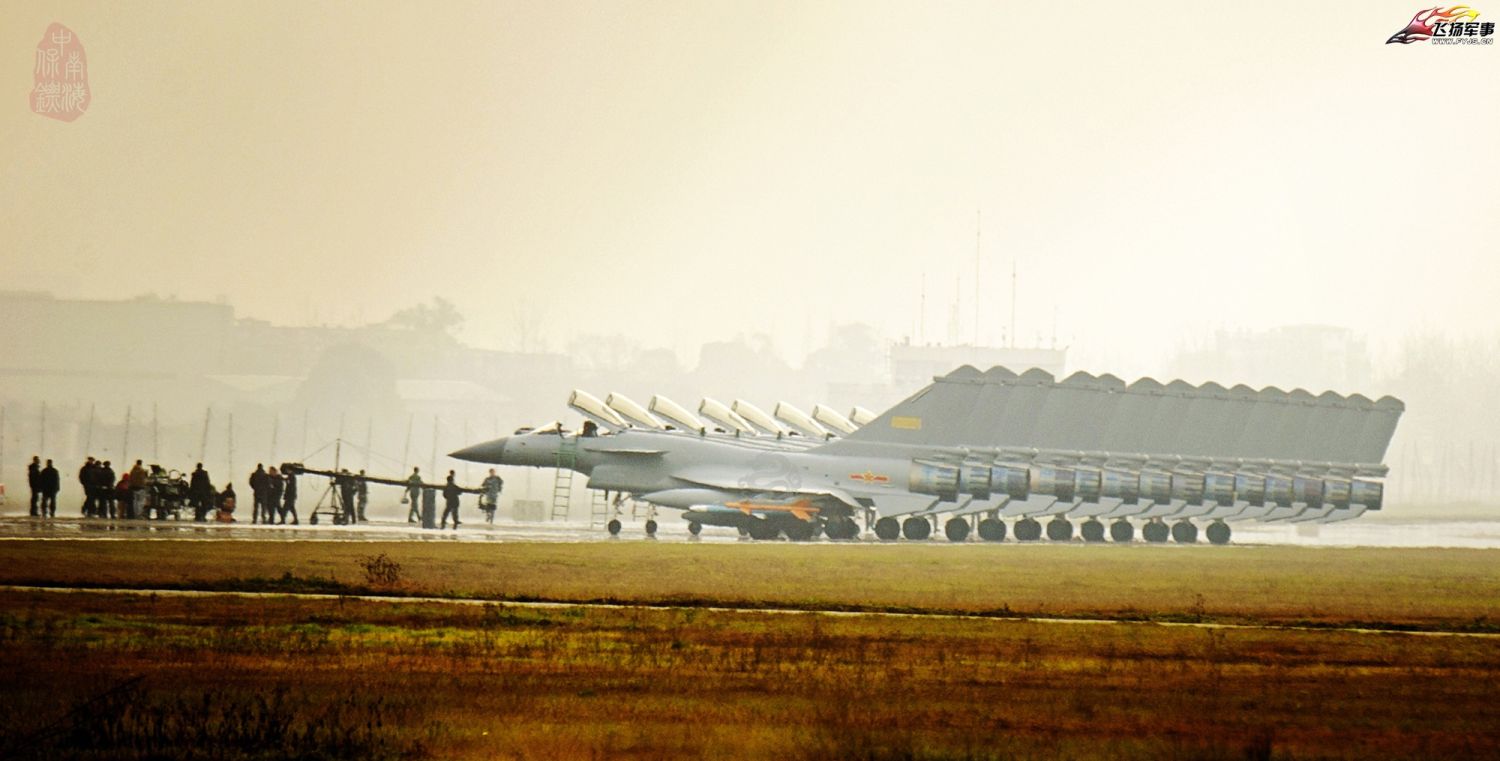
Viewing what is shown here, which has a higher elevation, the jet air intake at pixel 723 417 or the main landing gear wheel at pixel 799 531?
the jet air intake at pixel 723 417

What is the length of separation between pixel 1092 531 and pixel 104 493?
2247 centimetres

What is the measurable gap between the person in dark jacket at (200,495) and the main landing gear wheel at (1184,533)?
22.2 meters

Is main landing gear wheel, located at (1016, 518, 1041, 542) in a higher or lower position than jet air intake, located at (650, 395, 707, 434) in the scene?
lower

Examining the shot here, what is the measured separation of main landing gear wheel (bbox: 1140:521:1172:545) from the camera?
140 ft

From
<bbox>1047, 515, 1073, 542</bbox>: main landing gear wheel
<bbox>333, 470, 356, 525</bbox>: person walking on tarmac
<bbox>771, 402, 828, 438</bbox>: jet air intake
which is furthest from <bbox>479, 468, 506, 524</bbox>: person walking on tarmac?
<bbox>1047, 515, 1073, 542</bbox>: main landing gear wheel

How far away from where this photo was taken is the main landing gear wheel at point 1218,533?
42125mm

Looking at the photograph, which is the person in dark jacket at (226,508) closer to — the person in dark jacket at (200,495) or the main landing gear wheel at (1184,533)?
the person in dark jacket at (200,495)

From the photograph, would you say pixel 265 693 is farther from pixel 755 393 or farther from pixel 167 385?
pixel 755 393

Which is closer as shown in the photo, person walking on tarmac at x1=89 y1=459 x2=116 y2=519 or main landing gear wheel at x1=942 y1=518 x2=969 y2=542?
person walking on tarmac at x1=89 y1=459 x2=116 y2=519

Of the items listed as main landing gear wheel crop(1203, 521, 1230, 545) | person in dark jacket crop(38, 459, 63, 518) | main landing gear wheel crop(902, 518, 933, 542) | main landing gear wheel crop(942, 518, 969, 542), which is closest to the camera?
person in dark jacket crop(38, 459, 63, 518)

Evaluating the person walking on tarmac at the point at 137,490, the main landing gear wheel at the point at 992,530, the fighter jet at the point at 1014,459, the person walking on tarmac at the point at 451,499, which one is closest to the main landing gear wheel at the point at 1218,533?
the fighter jet at the point at 1014,459

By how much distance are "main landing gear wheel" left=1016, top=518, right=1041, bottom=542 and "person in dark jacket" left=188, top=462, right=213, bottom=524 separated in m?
18.4

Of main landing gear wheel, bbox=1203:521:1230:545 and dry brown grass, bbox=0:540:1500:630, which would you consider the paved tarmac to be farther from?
dry brown grass, bbox=0:540:1500:630

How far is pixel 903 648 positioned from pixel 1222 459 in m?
29.0
